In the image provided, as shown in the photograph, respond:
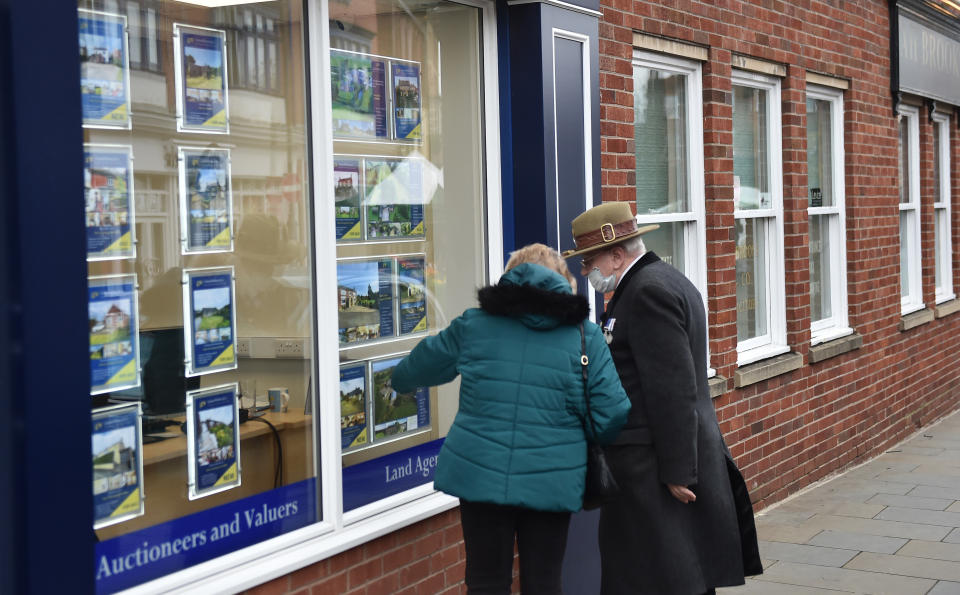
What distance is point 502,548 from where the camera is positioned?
3.83 meters

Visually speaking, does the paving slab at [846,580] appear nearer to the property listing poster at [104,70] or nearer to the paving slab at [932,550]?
the paving slab at [932,550]

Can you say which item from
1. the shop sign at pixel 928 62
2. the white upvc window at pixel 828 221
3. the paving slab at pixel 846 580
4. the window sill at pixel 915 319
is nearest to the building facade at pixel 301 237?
the paving slab at pixel 846 580

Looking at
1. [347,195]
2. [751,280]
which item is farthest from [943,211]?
[347,195]

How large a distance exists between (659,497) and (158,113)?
227 cm

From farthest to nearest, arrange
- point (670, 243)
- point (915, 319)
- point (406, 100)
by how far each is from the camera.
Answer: point (915, 319) < point (670, 243) < point (406, 100)

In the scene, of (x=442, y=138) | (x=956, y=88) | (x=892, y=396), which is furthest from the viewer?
(x=956, y=88)

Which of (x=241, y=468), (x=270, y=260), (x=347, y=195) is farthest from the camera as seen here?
(x=347, y=195)

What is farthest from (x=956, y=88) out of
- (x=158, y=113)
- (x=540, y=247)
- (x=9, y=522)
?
(x=9, y=522)

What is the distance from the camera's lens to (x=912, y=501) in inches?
321

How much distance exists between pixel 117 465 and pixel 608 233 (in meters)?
1.96

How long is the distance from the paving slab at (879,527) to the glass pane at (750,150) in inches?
88.1

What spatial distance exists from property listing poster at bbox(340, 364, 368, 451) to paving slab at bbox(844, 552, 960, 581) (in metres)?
3.31

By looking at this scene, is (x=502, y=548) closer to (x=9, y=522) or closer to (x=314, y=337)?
(x=314, y=337)

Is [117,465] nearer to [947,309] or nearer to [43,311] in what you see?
[43,311]
